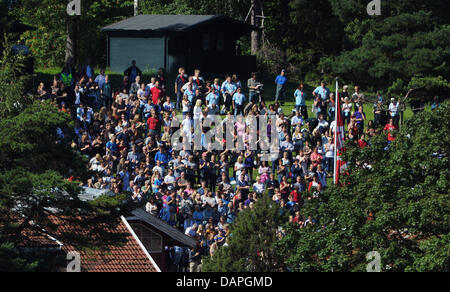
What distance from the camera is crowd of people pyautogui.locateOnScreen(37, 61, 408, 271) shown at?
87.7 ft

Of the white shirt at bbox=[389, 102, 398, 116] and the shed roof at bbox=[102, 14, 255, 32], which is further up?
the shed roof at bbox=[102, 14, 255, 32]

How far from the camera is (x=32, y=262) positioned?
20250 millimetres

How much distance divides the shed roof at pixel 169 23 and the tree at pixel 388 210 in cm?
2705

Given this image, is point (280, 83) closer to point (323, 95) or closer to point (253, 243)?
point (323, 95)

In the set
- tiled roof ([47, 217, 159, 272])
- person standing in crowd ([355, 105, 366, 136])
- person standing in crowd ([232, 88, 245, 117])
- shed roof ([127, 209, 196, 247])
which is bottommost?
tiled roof ([47, 217, 159, 272])

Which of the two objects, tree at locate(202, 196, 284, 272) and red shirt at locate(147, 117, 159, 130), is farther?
red shirt at locate(147, 117, 159, 130)

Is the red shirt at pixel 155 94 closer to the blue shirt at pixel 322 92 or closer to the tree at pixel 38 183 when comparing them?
the blue shirt at pixel 322 92

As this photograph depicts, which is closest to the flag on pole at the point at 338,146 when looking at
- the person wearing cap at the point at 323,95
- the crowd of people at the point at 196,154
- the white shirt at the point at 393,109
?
the crowd of people at the point at 196,154

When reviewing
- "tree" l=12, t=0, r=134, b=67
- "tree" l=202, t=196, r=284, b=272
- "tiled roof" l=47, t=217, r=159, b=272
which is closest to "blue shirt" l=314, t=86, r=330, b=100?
"tiled roof" l=47, t=217, r=159, b=272

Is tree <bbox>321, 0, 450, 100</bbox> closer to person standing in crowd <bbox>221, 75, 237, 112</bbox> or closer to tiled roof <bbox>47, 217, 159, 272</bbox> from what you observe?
person standing in crowd <bbox>221, 75, 237, 112</bbox>

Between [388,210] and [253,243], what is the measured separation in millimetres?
3155

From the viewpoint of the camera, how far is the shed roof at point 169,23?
51.8 meters

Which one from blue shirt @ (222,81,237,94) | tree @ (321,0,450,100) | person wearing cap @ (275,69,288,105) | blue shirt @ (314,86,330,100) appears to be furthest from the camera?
tree @ (321,0,450,100)

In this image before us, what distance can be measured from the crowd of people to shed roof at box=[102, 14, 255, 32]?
14814 mm
